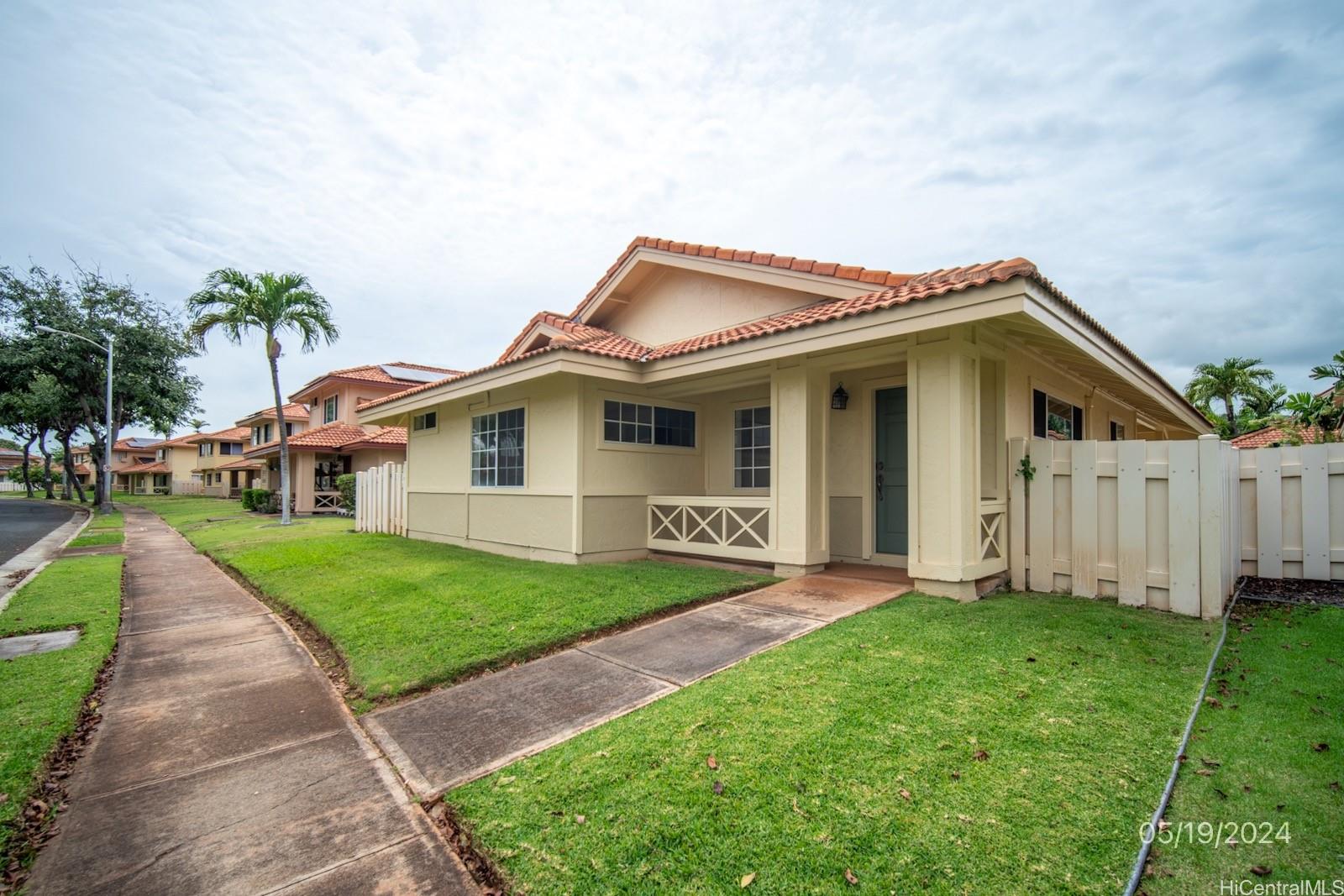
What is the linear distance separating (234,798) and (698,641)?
327cm

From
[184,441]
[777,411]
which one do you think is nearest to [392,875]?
[777,411]

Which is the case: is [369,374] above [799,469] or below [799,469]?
above

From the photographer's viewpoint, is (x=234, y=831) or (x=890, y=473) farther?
(x=890, y=473)

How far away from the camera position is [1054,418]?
28.4ft

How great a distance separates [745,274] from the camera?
9070 mm

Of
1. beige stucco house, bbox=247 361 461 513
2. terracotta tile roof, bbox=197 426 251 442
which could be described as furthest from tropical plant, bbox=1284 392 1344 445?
terracotta tile roof, bbox=197 426 251 442

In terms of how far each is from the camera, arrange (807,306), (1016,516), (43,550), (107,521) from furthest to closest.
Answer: (107,521) < (43,550) < (807,306) < (1016,516)

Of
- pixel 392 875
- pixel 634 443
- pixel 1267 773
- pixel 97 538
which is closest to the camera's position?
pixel 392 875

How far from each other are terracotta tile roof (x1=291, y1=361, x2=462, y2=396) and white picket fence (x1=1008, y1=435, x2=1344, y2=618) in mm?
24237

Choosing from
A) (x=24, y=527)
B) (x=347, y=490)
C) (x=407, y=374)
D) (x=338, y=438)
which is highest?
(x=407, y=374)

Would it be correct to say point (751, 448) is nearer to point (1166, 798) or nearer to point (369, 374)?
point (1166, 798)

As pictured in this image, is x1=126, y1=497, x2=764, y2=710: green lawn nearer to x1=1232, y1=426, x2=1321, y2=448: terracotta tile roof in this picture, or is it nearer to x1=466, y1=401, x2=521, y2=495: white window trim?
x1=466, y1=401, x2=521, y2=495: white window trim

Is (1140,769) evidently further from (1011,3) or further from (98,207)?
(98,207)

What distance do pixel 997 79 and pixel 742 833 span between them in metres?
11.1
